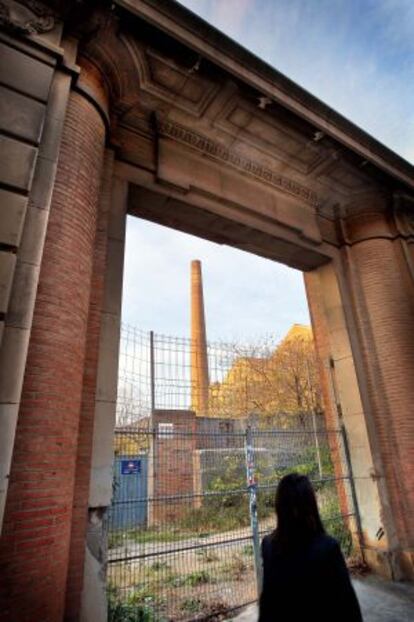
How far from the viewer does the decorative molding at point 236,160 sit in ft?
19.4

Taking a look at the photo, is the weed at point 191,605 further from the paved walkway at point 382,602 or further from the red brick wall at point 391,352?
the red brick wall at point 391,352

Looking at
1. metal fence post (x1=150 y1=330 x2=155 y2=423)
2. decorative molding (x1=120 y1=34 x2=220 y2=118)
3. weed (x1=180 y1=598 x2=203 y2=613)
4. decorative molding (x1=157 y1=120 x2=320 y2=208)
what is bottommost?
weed (x1=180 y1=598 x2=203 y2=613)

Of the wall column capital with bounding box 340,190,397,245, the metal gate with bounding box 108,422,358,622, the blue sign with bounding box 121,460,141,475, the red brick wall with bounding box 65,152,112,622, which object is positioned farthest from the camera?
the wall column capital with bounding box 340,190,397,245

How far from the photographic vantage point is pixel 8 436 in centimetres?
258

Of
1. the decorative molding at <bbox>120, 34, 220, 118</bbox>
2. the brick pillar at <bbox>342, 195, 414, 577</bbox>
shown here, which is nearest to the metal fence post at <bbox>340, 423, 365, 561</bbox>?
the brick pillar at <bbox>342, 195, 414, 577</bbox>

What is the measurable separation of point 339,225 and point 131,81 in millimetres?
5011

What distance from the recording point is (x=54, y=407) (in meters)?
3.07

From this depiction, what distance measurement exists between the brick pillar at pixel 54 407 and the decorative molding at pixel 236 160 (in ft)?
6.57

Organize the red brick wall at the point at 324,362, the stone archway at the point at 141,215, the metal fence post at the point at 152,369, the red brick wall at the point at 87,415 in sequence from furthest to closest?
the red brick wall at the point at 324,362 < the metal fence post at the point at 152,369 < the red brick wall at the point at 87,415 < the stone archway at the point at 141,215

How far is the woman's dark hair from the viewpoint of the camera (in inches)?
77.1

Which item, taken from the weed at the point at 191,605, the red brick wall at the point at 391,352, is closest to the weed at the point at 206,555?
the weed at the point at 191,605

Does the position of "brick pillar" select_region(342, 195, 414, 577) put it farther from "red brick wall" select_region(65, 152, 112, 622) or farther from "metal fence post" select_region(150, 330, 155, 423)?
"red brick wall" select_region(65, 152, 112, 622)

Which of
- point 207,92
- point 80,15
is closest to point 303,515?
point 80,15

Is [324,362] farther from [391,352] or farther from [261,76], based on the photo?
[261,76]
